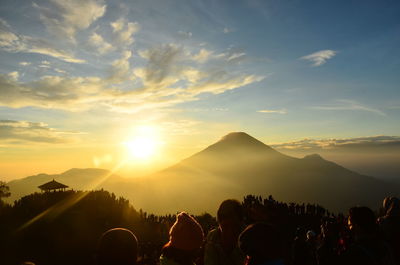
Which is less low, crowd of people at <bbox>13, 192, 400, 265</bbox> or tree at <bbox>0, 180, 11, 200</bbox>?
crowd of people at <bbox>13, 192, 400, 265</bbox>

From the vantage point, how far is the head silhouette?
100 inches

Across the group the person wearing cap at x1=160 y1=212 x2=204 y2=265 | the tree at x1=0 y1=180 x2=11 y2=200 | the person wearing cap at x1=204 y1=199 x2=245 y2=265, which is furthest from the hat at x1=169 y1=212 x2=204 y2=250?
the tree at x1=0 y1=180 x2=11 y2=200

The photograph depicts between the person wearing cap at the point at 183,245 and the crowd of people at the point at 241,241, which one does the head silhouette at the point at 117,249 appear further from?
the person wearing cap at the point at 183,245

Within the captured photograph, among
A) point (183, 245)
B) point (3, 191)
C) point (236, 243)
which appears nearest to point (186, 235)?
point (183, 245)

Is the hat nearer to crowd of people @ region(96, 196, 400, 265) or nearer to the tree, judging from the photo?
crowd of people @ region(96, 196, 400, 265)

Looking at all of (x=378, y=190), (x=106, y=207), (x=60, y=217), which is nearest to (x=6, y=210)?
(x=60, y=217)

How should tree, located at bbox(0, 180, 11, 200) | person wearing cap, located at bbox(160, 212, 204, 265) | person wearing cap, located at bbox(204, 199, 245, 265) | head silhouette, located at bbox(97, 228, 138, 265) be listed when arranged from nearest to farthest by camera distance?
head silhouette, located at bbox(97, 228, 138, 265)
person wearing cap, located at bbox(160, 212, 204, 265)
person wearing cap, located at bbox(204, 199, 245, 265)
tree, located at bbox(0, 180, 11, 200)

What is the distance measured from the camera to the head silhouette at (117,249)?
2.54 m

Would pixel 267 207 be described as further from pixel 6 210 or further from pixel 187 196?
pixel 187 196

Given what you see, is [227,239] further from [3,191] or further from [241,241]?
[3,191]

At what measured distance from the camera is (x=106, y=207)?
20.8 meters

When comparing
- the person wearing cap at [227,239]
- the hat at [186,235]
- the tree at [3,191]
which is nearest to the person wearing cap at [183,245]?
the hat at [186,235]

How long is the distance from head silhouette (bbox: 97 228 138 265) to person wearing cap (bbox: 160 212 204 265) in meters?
0.96

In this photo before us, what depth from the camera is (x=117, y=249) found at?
2.55m
